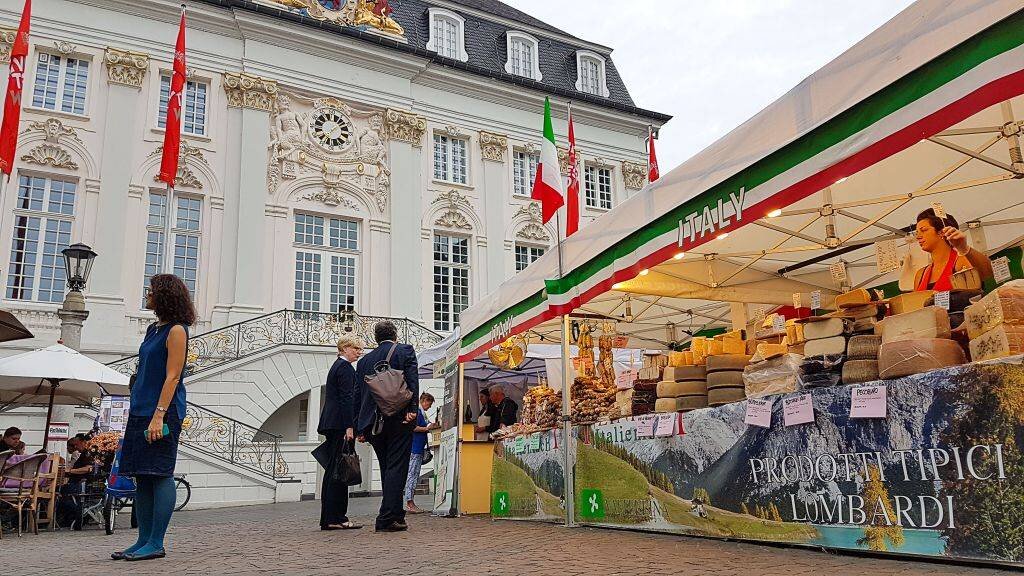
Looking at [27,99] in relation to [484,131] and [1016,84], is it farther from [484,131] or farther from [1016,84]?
[1016,84]

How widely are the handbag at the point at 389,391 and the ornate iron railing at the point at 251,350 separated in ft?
28.6

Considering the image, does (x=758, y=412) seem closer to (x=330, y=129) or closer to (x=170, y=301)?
(x=170, y=301)

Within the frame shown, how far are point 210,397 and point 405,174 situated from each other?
8.32 meters

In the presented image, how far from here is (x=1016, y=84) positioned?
2.98 m

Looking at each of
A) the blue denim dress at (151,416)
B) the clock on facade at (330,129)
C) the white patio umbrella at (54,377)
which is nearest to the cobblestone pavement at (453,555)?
the blue denim dress at (151,416)

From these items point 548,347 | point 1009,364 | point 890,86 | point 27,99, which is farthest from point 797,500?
Result: point 27,99

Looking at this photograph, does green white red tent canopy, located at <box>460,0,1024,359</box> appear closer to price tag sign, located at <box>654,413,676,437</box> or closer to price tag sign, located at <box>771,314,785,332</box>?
price tag sign, located at <box>771,314,785,332</box>

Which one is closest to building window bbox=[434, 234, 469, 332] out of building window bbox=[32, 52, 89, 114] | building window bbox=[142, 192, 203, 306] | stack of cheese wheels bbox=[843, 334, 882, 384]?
building window bbox=[142, 192, 203, 306]

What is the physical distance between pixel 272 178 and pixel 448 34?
795cm

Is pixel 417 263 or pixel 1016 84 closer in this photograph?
pixel 1016 84

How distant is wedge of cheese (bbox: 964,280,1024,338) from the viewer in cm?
371

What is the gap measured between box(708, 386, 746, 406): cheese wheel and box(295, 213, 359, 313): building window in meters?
15.8

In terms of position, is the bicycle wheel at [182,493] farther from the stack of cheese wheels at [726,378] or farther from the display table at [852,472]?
the stack of cheese wheels at [726,378]

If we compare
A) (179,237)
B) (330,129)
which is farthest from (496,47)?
(179,237)
